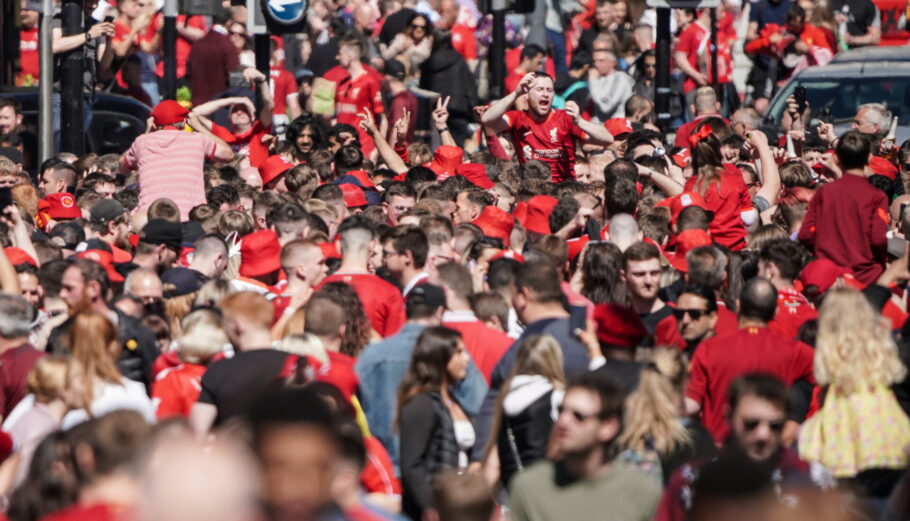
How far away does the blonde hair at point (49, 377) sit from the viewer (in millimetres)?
7691

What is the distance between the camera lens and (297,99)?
811 inches

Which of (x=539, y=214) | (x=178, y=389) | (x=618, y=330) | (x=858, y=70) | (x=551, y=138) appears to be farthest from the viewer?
(x=858, y=70)

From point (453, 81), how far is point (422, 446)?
13.8m

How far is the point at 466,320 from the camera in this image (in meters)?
9.02

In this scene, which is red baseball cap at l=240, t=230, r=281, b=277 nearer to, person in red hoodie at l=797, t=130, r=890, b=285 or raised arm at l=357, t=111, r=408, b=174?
person in red hoodie at l=797, t=130, r=890, b=285

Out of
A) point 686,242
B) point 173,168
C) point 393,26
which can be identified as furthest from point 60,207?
point 393,26

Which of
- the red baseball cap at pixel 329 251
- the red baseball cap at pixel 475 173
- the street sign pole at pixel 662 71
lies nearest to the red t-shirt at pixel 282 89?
the street sign pole at pixel 662 71

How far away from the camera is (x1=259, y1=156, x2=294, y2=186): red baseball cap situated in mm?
15047

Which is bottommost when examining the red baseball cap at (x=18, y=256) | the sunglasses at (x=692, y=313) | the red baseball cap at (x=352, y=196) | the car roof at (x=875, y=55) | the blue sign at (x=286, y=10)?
the red baseball cap at (x=352, y=196)

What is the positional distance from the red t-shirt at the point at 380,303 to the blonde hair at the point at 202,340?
1.35 meters

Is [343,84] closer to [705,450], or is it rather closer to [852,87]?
[852,87]

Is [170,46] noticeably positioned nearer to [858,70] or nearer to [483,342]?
[858,70]

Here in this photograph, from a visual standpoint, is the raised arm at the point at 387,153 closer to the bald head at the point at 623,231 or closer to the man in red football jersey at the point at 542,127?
the man in red football jersey at the point at 542,127

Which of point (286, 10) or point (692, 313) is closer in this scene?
point (692, 313)
